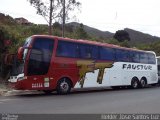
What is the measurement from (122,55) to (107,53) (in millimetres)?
2127

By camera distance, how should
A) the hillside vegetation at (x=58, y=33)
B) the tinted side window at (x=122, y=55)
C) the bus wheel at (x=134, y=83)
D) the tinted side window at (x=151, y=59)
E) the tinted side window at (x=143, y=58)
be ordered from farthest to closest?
1. the tinted side window at (x=151, y=59)
2. the tinted side window at (x=143, y=58)
3. the bus wheel at (x=134, y=83)
4. the hillside vegetation at (x=58, y=33)
5. the tinted side window at (x=122, y=55)

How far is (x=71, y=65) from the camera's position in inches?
869

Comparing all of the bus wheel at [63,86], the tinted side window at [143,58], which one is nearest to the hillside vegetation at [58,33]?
the bus wheel at [63,86]

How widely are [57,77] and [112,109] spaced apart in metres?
6.80

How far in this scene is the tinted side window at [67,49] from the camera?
21358 mm

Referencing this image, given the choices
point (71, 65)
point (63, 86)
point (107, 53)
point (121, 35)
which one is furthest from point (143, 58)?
point (121, 35)

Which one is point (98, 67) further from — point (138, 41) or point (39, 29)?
point (138, 41)

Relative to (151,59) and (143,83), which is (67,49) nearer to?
(143,83)

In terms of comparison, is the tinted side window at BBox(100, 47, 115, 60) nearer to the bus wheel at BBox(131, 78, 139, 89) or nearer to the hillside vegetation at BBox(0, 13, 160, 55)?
the bus wheel at BBox(131, 78, 139, 89)

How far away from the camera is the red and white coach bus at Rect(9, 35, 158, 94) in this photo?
66.1 ft

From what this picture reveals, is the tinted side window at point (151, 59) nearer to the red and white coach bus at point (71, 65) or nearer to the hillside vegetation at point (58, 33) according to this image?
the red and white coach bus at point (71, 65)

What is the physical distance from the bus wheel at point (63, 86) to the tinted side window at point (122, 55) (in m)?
5.59

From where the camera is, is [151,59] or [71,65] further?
[151,59]

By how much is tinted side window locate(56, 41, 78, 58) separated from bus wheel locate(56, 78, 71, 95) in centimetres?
136
